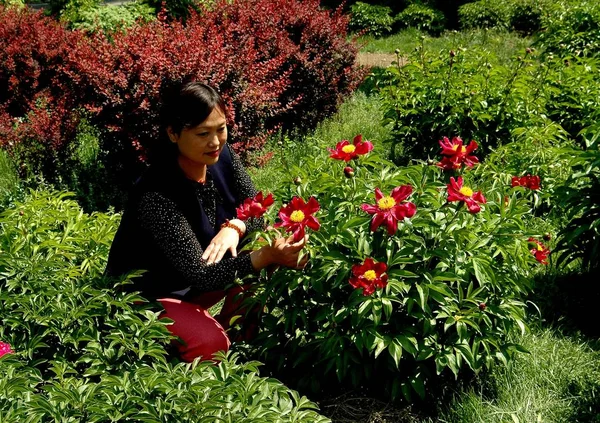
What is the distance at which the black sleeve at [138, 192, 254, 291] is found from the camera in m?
2.70

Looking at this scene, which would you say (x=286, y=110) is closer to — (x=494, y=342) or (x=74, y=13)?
(x=494, y=342)

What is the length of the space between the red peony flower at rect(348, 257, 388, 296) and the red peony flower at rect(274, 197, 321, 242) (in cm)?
22

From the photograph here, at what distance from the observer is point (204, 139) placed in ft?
8.89

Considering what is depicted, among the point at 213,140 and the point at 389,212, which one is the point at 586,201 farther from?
the point at 213,140

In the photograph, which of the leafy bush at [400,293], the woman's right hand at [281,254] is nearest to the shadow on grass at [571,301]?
the leafy bush at [400,293]

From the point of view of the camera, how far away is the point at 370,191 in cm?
283

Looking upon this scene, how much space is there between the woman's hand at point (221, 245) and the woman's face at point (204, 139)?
0.31m

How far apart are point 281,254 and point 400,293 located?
0.46 metres

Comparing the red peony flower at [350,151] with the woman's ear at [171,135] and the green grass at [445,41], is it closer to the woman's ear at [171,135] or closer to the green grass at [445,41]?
the woman's ear at [171,135]

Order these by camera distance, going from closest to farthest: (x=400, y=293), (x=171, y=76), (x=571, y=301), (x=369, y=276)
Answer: (x=369, y=276) < (x=400, y=293) < (x=571, y=301) < (x=171, y=76)

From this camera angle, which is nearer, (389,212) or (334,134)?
(389,212)

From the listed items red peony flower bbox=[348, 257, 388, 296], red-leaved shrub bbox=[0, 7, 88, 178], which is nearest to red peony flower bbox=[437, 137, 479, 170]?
red peony flower bbox=[348, 257, 388, 296]

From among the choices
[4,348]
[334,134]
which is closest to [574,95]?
[334,134]

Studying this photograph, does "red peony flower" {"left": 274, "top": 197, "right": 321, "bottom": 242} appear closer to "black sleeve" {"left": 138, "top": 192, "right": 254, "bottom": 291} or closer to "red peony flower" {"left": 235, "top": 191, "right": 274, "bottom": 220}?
"red peony flower" {"left": 235, "top": 191, "right": 274, "bottom": 220}
